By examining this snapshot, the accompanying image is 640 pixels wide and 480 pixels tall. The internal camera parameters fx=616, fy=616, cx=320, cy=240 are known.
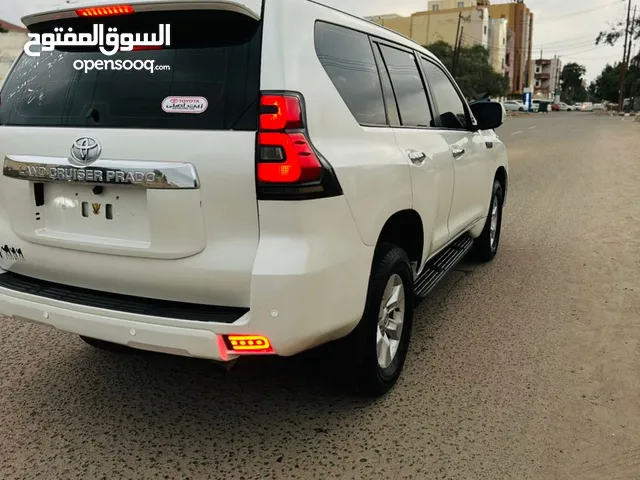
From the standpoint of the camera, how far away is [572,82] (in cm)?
14275

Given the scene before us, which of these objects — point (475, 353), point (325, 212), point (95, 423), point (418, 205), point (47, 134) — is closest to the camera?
point (325, 212)

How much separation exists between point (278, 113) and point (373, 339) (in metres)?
1.25

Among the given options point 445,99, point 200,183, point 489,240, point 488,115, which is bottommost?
point 489,240

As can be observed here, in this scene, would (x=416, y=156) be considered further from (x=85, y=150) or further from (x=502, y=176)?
(x=502, y=176)

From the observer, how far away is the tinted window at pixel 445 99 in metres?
4.40

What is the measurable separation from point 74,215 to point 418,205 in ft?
6.02

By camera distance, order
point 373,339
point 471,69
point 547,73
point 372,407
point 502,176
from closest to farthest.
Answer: point 373,339 < point 372,407 < point 502,176 < point 471,69 < point 547,73

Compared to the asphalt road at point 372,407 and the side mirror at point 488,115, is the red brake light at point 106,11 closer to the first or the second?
the asphalt road at point 372,407

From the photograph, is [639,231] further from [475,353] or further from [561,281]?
[475,353]

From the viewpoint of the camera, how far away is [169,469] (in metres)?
2.72

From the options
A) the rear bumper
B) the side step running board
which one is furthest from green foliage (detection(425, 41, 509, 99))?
the rear bumper

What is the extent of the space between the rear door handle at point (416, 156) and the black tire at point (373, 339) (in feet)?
1.77

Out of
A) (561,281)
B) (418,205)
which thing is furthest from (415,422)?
(561,281)

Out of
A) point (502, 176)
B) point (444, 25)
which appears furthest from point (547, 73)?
point (502, 176)
